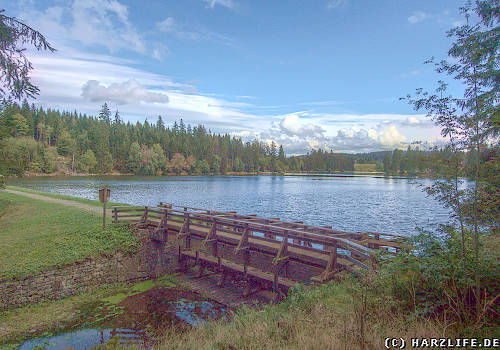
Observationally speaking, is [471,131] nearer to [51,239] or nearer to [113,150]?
[51,239]

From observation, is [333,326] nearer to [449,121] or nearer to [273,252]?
[449,121]

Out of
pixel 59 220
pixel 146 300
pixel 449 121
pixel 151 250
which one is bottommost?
pixel 146 300

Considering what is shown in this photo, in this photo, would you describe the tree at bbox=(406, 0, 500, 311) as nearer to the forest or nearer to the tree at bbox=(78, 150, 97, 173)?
the forest

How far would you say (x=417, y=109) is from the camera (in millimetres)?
5262

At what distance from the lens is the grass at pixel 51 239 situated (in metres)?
10.8

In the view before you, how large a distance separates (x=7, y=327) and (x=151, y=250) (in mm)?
6417

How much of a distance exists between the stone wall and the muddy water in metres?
1.37

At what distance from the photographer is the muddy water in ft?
26.9

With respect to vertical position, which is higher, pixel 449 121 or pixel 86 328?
pixel 449 121

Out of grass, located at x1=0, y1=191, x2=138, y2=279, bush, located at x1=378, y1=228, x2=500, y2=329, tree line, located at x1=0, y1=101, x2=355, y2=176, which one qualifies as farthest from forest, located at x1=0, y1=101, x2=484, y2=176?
bush, located at x1=378, y1=228, x2=500, y2=329

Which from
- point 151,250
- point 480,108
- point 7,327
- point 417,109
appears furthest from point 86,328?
Answer: point 480,108

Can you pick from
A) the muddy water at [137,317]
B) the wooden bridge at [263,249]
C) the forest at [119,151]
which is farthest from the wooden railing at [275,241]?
the forest at [119,151]

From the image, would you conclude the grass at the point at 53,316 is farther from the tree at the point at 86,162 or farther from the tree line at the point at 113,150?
the tree at the point at 86,162

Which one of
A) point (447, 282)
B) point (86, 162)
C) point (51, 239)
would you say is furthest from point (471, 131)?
point (86, 162)
